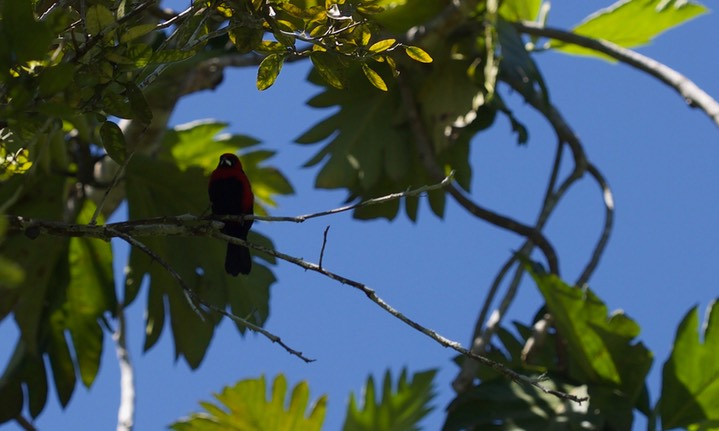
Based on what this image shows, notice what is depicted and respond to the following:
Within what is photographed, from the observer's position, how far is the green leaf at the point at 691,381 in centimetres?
474

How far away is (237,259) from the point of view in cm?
428

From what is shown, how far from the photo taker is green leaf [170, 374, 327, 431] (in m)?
5.20

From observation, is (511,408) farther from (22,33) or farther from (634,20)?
(22,33)

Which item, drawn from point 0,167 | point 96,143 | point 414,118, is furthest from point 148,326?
point 0,167

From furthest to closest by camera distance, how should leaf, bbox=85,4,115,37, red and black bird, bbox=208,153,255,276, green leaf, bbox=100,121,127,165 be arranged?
1. red and black bird, bbox=208,153,255,276
2. green leaf, bbox=100,121,127,165
3. leaf, bbox=85,4,115,37

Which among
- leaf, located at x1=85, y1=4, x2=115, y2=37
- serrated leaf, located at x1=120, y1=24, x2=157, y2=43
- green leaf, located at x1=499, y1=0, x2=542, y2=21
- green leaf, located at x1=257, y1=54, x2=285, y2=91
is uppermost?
green leaf, located at x1=499, y1=0, x2=542, y2=21

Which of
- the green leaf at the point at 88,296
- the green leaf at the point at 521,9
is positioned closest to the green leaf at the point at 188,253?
the green leaf at the point at 88,296

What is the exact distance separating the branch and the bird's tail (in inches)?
73.9

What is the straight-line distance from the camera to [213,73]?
243 inches

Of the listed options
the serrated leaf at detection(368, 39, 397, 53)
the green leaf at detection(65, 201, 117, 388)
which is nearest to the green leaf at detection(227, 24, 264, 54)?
the serrated leaf at detection(368, 39, 397, 53)

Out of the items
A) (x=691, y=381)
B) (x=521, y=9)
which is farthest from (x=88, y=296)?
(x=691, y=381)

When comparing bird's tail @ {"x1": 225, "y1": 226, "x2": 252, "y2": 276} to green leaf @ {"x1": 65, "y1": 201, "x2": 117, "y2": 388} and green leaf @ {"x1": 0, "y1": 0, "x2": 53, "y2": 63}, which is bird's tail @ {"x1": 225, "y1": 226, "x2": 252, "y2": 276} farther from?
green leaf @ {"x1": 0, "y1": 0, "x2": 53, "y2": 63}

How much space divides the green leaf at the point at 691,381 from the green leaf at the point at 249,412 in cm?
158

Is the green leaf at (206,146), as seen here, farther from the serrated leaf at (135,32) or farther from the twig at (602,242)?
the serrated leaf at (135,32)
